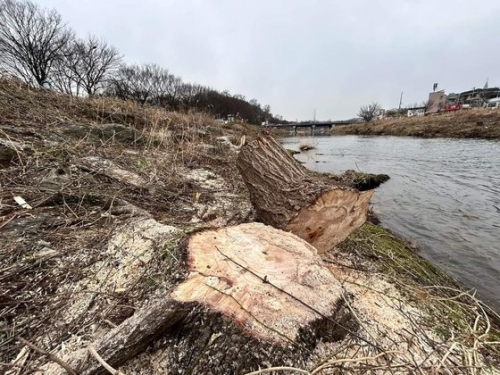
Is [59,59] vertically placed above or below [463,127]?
above

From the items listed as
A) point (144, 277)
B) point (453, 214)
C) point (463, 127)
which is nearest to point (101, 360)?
point (144, 277)

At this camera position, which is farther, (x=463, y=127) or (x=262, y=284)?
(x=463, y=127)

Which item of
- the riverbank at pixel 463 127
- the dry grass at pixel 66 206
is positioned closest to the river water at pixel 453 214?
the dry grass at pixel 66 206

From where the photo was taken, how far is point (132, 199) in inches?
103

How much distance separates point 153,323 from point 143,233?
992mm

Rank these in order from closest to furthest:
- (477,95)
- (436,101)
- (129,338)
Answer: (129,338), (436,101), (477,95)

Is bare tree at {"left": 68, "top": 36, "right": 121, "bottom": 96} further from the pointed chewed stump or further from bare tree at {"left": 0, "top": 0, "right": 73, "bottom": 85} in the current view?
the pointed chewed stump

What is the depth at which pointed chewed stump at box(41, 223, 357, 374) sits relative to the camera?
996 millimetres

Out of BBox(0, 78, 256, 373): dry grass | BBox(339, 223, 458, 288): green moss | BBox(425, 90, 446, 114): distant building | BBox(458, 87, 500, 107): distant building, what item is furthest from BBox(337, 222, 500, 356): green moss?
BBox(458, 87, 500, 107): distant building

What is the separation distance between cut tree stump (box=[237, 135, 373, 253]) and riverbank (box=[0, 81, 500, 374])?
29cm

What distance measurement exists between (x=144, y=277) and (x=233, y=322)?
723 mm

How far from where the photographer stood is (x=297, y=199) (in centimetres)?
203

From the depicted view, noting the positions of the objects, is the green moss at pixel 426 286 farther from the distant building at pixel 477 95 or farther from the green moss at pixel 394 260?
the distant building at pixel 477 95

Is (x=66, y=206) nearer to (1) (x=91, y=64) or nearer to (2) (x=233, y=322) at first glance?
(2) (x=233, y=322)
